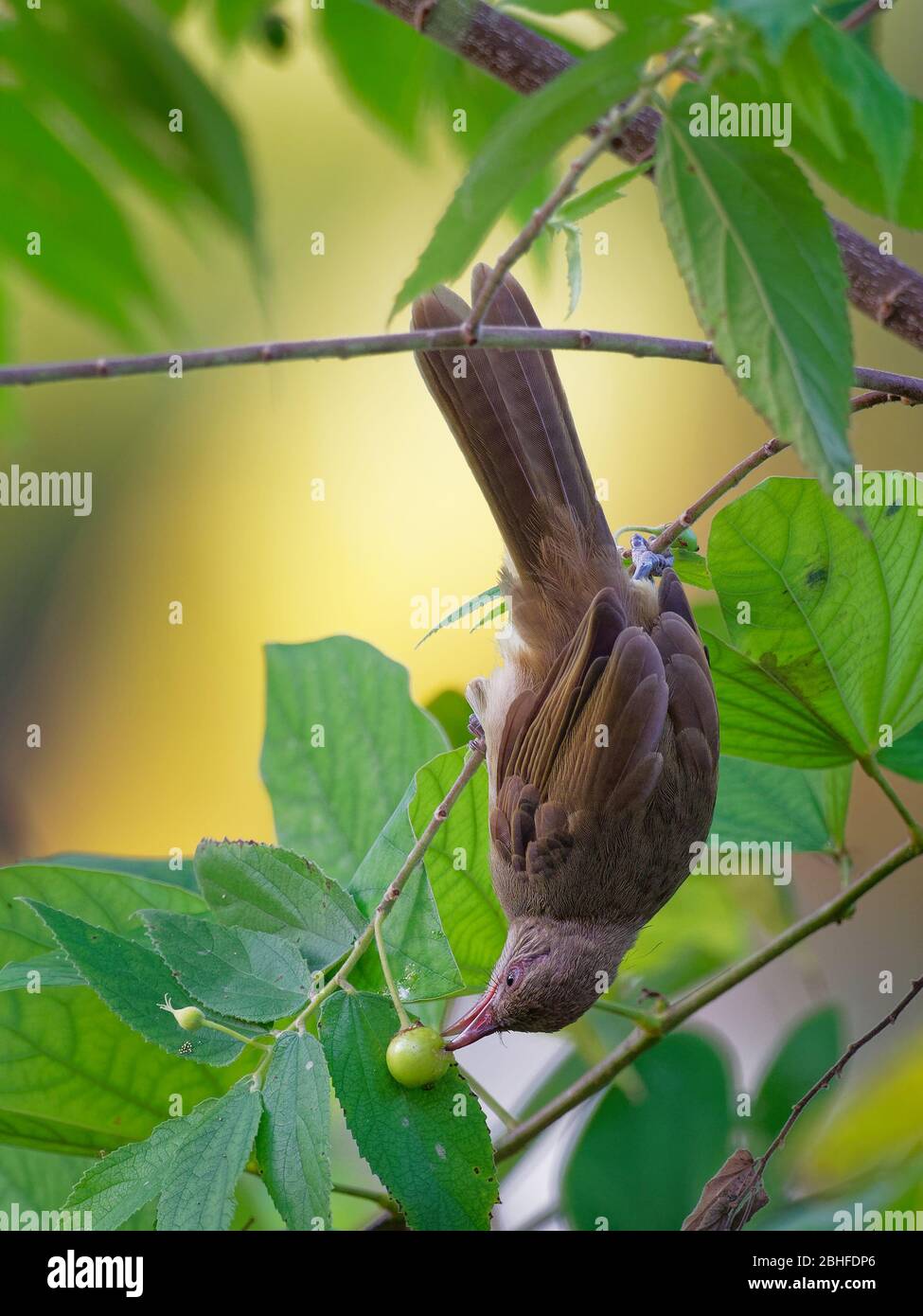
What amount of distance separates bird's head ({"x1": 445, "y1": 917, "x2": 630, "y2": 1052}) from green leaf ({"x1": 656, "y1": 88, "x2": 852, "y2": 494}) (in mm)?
1033

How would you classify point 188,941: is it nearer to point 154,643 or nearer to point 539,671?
point 539,671

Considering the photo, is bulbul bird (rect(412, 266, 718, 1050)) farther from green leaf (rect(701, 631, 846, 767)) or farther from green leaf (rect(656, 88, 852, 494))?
green leaf (rect(656, 88, 852, 494))

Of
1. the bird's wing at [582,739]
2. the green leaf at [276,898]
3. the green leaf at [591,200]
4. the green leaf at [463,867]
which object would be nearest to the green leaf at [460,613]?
the green leaf at [463,867]

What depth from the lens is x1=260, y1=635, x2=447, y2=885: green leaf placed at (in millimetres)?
1264

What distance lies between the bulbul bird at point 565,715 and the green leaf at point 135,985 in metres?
0.59

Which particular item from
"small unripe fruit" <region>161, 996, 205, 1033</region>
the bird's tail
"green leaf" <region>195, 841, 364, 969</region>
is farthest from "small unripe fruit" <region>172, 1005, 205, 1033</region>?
the bird's tail

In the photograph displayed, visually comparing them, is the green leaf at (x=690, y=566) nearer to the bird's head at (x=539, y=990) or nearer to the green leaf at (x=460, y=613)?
the green leaf at (x=460, y=613)

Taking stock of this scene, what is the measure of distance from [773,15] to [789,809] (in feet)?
2.97

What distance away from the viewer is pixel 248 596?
2.95 meters

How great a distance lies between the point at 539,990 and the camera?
62.6 inches

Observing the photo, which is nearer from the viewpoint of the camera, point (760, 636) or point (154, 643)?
point (760, 636)
